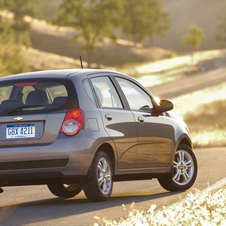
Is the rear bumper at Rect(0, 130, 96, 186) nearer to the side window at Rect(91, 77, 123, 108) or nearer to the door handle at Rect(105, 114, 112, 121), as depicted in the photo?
the door handle at Rect(105, 114, 112, 121)

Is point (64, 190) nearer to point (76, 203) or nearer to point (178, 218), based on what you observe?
point (76, 203)

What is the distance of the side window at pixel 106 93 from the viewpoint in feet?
23.2

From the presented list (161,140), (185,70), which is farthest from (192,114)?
(185,70)

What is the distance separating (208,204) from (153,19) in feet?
367

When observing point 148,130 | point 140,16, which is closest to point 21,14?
point 140,16

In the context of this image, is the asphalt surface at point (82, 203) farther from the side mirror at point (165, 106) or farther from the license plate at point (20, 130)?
the side mirror at point (165, 106)

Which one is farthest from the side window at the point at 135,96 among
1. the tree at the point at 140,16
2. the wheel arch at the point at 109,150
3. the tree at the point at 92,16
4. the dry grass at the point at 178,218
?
the tree at the point at 140,16

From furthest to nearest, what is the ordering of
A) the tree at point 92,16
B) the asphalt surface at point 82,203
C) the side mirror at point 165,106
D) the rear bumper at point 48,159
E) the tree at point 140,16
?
1. the tree at point 140,16
2. the tree at point 92,16
3. the side mirror at point 165,106
4. the rear bumper at point 48,159
5. the asphalt surface at point 82,203

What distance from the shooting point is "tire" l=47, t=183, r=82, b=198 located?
25.9 feet

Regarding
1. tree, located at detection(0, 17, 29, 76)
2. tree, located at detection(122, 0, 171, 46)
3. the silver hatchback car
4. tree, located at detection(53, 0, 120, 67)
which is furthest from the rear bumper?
tree, located at detection(122, 0, 171, 46)

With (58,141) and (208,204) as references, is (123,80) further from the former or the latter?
(208,204)

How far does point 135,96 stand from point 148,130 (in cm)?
54

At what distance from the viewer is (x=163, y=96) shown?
135 feet

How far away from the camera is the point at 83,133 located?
251 inches
